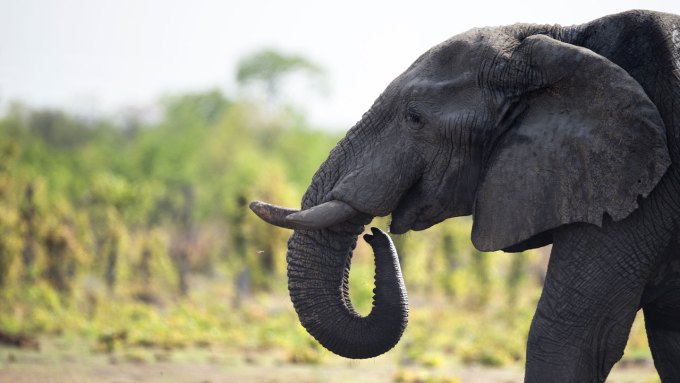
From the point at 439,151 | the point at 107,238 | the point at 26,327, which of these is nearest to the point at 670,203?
the point at 439,151

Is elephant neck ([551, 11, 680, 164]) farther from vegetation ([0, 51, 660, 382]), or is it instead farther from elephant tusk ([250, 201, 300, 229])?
vegetation ([0, 51, 660, 382])

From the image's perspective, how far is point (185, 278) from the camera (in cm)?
2638

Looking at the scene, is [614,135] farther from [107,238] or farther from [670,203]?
[107,238]

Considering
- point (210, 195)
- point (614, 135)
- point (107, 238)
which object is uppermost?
point (210, 195)

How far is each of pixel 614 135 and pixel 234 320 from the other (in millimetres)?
14548

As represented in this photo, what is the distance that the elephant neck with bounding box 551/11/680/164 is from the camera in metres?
5.48

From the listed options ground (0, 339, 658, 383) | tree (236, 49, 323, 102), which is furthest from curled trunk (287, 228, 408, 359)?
tree (236, 49, 323, 102)

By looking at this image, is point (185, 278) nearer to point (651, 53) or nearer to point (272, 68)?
point (651, 53)

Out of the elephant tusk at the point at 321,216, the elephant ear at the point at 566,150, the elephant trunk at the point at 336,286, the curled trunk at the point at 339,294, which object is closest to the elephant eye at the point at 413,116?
the elephant trunk at the point at 336,286

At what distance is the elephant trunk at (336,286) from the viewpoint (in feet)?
20.0

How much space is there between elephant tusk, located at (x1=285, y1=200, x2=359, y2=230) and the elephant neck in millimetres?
1683

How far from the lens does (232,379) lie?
11641 millimetres

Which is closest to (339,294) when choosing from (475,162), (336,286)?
(336,286)

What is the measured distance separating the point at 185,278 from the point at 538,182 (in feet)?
70.4
